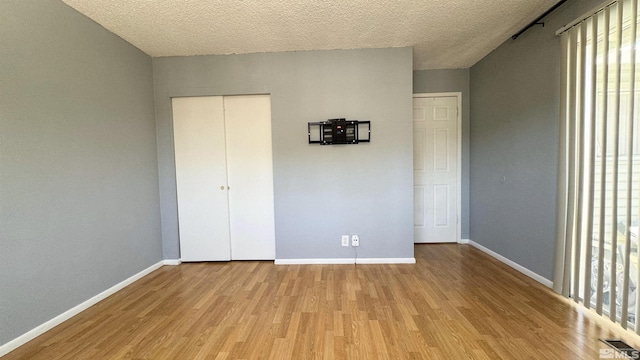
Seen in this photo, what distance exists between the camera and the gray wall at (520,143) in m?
2.28

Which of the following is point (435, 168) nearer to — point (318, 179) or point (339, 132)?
point (339, 132)

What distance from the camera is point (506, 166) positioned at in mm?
2896

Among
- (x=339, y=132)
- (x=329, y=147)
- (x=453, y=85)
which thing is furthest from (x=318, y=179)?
(x=453, y=85)

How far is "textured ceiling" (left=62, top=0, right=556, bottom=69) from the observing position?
2135 mm

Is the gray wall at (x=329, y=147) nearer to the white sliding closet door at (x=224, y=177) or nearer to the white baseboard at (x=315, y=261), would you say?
the white baseboard at (x=315, y=261)

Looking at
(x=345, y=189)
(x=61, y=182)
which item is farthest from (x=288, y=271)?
(x=61, y=182)

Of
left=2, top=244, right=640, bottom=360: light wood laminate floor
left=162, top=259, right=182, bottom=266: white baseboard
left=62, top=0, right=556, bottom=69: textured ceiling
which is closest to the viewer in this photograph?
left=2, top=244, right=640, bottom=360: light wood laminate floor

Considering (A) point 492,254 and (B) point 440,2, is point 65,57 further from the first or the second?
(A) point 492,254

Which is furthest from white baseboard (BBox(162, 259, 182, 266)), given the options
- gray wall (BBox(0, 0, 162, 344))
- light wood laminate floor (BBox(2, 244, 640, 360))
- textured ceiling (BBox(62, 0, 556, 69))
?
textured ceiling (BBox(62, 0, 556, 69))

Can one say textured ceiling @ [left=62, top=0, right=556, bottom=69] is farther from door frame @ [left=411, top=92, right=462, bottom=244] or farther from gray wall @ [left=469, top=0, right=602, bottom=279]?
door frame @ [left=411, top=92, right=462, bottom=244]

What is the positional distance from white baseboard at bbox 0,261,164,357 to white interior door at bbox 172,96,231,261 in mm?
705

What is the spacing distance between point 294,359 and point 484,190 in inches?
126

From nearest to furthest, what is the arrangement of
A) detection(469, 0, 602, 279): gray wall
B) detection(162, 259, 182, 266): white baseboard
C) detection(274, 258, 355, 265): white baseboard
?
1. detection(469, 0, 602, 279): gray wall
2. detection(274, 258, 355, 265): white baseboard
3. detection(162, 259, 182, 266): white baseboard

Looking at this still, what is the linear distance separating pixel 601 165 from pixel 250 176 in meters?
3.30
